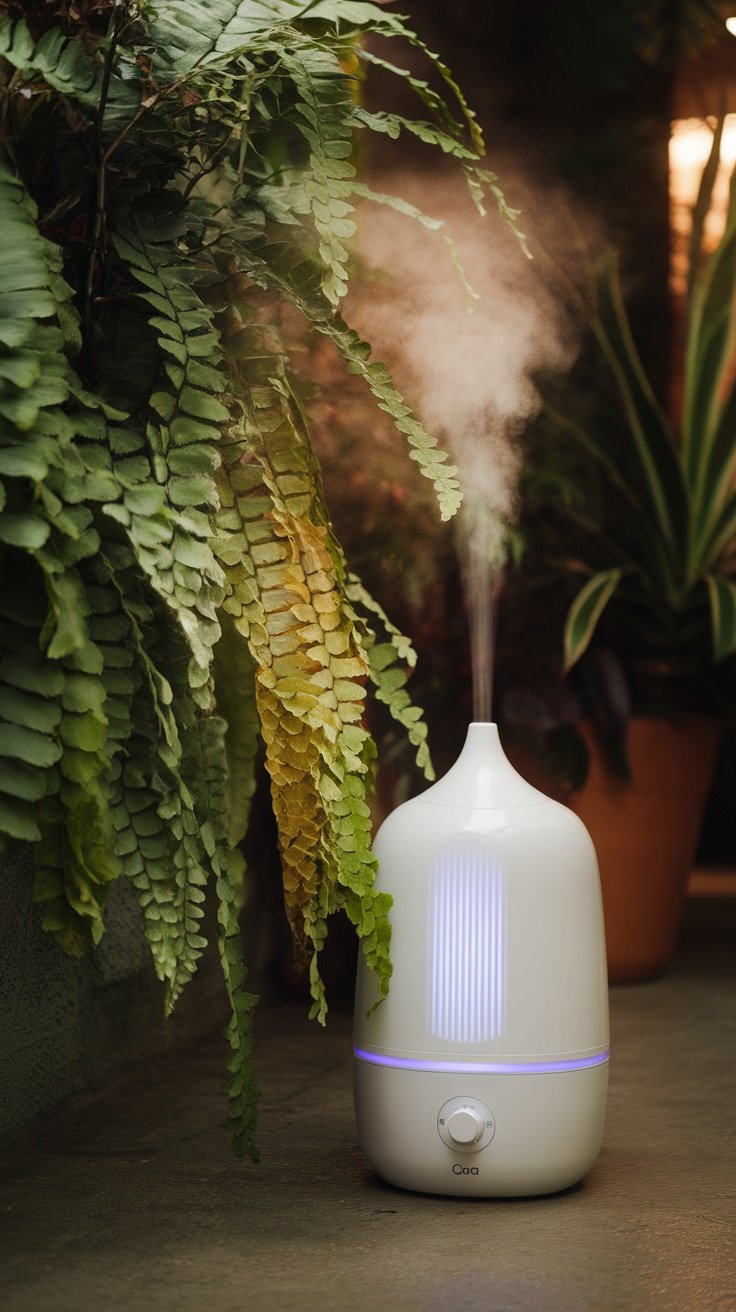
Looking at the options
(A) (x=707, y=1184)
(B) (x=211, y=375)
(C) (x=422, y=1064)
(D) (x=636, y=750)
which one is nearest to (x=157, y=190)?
(B) (x=211, y=375)

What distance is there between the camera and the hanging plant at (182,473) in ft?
3.58

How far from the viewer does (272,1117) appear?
1.64 metres

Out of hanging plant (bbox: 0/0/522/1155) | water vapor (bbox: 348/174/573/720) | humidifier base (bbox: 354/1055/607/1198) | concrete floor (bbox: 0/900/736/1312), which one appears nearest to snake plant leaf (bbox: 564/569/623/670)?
water vapor (bbox: 348/174/573/720)

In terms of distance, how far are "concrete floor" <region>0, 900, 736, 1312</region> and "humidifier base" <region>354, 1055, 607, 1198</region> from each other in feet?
0.10

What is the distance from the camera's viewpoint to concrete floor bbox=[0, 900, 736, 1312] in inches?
43.1

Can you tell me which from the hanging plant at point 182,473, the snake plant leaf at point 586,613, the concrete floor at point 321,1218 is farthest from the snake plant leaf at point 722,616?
the hanging plant at point 182,473

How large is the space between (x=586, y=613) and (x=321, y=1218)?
4.39ft

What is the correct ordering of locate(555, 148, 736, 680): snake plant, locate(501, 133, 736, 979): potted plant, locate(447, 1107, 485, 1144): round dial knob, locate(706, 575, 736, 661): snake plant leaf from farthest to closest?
locate(555, 148, 736, 680): snake plant
locate(501, 133, 736, 979): potted plant
locate(706, 575, 736, 661): snake plant leaf
locate(447, 1107, 485, 1144): round dial knob

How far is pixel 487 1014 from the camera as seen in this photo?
4.19 feet

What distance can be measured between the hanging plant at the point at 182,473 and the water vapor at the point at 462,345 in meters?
0.26

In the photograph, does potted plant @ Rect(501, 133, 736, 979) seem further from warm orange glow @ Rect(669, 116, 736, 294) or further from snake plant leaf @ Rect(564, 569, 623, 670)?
warm orange glow @ Rect(669, 116, 736, 294)

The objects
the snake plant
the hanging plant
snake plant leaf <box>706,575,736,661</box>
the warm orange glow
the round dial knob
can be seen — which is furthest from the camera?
the warm orange glow

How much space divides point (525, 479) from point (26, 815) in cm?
188

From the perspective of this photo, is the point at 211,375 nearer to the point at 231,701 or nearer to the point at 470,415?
the point at 231,701
